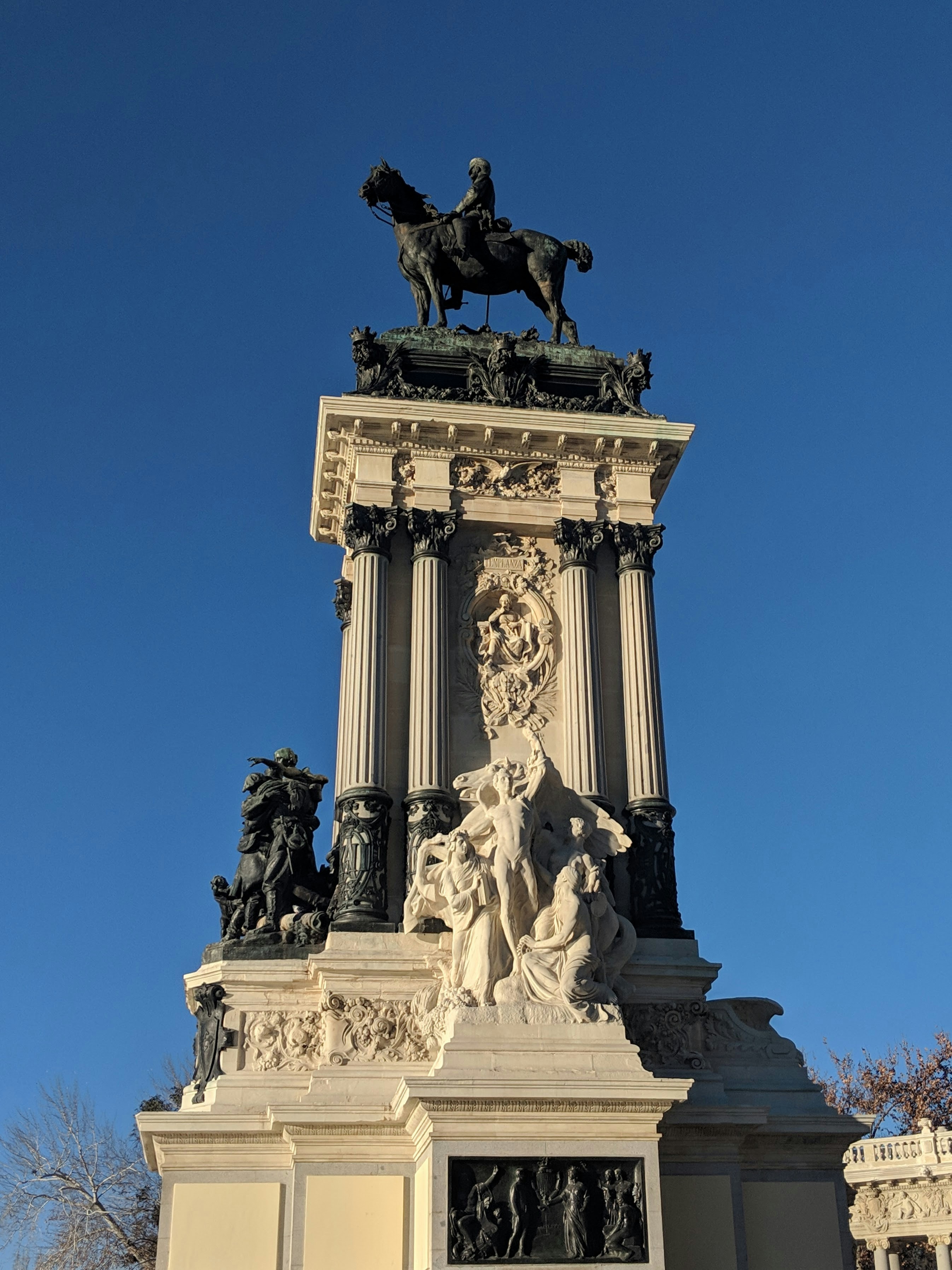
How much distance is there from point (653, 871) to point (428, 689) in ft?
13.1

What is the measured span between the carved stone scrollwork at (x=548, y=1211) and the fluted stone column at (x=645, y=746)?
437 centimetres

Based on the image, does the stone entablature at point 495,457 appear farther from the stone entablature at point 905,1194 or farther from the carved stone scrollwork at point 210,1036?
the stone entablature at point 905,1194

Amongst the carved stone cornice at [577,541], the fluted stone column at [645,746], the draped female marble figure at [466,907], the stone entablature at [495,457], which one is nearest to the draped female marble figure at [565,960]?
the draped female marble figure at [466,907]

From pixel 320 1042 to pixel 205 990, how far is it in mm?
1614

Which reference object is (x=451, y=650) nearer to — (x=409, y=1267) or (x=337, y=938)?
(x=337, y=938)

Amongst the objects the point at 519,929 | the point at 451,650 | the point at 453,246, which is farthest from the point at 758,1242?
the point at 453,246

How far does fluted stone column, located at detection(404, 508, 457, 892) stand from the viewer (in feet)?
66.3

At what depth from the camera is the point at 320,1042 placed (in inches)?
744

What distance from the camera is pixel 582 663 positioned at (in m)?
21.8

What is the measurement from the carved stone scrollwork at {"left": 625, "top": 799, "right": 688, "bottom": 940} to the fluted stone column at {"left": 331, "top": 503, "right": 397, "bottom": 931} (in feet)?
11.2

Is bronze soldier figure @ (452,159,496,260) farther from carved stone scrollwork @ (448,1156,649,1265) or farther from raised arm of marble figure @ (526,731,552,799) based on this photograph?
carved stone scrollwork @ (448,1156,649,1265)

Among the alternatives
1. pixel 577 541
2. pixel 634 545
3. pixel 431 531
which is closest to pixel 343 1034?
pixel 431 531

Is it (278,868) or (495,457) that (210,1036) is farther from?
(495,457)

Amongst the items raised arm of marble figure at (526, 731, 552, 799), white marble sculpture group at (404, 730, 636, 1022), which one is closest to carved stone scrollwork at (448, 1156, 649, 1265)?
white marble sculpture group at (404, 730, 636, 1022)
